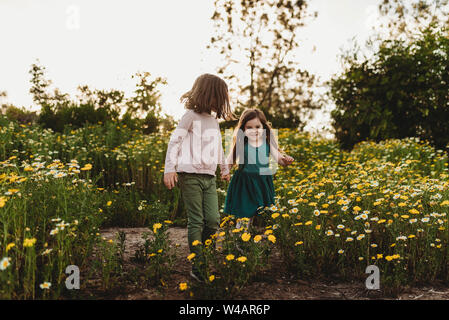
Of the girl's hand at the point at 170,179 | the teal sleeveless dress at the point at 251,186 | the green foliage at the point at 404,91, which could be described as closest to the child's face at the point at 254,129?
the teal sleeveless dress at the point at 251,186

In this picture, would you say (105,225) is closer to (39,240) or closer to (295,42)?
(39,240)

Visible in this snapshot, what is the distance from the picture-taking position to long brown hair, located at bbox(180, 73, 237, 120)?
3188mm

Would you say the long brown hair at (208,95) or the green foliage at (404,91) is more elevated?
the green foliage at (404,91)

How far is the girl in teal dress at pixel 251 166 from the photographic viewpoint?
3.92m

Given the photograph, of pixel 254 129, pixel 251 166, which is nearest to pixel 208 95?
pixel 254 129

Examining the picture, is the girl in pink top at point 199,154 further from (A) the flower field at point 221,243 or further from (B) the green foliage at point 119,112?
(B) the green foliage at point 119,112

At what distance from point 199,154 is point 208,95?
48 centimetres

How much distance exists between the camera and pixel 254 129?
159 inches

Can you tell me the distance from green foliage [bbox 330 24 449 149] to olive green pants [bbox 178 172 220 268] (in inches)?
361

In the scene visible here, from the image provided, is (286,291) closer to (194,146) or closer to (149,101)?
(194,146)
